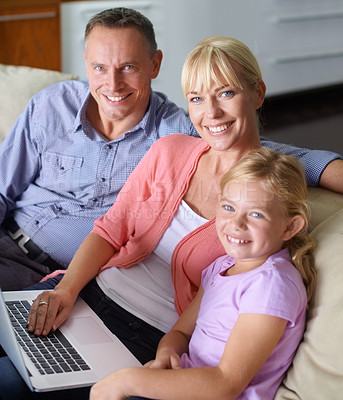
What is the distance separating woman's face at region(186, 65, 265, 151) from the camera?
1.34 m

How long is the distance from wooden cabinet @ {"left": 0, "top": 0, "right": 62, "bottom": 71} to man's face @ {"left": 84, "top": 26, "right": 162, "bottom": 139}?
6.11 ft

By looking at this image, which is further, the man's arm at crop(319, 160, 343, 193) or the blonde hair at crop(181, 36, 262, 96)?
the man's arm at crop(319, 160, 343, 193)

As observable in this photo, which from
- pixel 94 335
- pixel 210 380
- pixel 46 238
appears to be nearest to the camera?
pixel 210 380

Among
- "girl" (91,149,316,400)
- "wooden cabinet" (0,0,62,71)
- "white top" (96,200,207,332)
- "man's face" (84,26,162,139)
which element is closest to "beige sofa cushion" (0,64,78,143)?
"man's face" (84,26,162,139)

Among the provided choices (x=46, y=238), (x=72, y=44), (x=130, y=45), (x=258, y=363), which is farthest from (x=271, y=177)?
(x=72, y=44)

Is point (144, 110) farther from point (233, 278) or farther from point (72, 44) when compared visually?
point (72, 44)

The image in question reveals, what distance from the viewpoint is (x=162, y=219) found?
4.64 feet

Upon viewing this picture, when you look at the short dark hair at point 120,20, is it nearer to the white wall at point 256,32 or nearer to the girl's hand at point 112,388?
the girl's hand at point 112,388

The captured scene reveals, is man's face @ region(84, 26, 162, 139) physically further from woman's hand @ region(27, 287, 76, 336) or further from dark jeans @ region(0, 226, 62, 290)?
woman's hand @ region(27, 287, 76, 336)

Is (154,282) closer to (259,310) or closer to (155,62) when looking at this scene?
(259,310)

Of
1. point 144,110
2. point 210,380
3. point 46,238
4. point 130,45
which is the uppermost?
point 130,45

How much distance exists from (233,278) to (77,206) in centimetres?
75

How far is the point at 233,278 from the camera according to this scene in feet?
3.87

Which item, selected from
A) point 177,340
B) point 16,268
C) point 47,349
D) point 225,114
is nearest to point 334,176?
point 225,114
